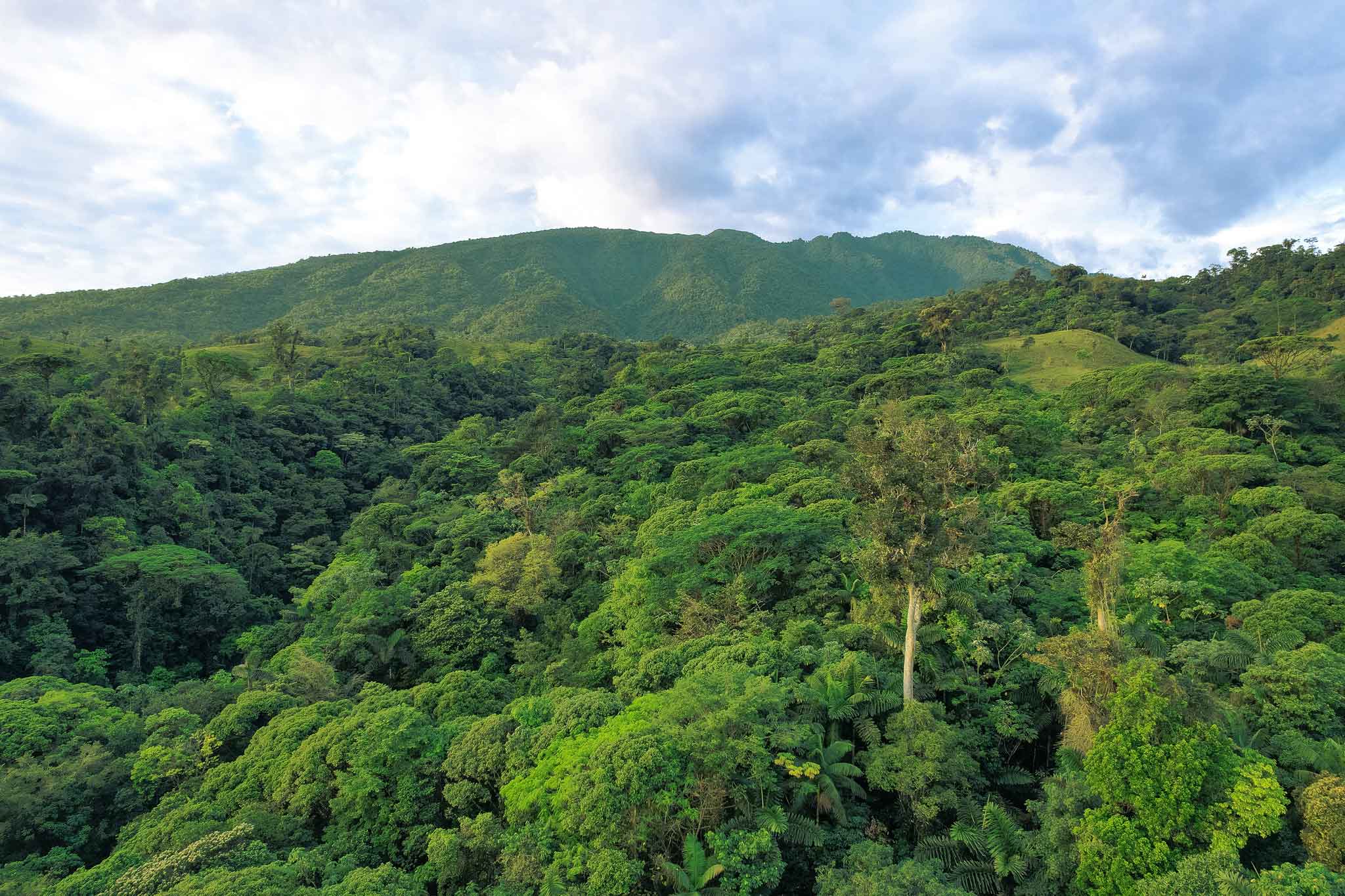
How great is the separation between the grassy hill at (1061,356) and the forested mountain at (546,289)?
222 ft

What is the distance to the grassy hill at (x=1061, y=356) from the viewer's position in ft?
179

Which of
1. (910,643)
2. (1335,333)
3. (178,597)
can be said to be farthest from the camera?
(1335,333)

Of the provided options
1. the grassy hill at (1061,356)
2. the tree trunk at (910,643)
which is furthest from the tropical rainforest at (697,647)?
the grassy hill at (1061,356)

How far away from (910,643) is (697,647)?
5.13 meters

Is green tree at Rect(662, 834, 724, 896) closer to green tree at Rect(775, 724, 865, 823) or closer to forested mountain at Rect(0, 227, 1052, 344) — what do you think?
green tree at Rect(775, 724, 865, 823)

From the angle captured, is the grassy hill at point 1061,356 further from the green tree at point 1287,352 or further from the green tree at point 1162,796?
the green tree at point 1162,796

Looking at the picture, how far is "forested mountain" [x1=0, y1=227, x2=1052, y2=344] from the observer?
99312 millimetres

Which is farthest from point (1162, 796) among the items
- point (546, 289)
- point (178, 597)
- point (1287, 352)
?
point (546, 289)

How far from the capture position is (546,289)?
140 m

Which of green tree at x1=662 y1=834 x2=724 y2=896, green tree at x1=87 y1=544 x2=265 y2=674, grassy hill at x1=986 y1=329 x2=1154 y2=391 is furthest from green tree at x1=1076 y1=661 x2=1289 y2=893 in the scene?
grassy hill at x1=986 y1=329 x2=1154 y2=391

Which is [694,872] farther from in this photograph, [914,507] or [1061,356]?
[1061,356]

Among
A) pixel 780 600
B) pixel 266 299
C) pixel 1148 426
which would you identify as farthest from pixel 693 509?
pixel 266 299

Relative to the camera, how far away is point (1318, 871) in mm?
8781

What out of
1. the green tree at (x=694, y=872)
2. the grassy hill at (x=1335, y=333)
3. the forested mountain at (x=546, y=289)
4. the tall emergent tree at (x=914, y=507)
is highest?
the forested mountain at (x=546, y=289)
